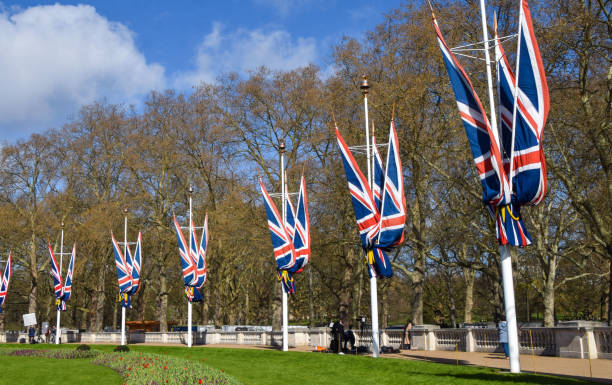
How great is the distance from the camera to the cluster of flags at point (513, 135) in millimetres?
14852

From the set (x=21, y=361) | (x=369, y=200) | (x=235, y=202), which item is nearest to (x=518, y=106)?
(x=369, y=200)

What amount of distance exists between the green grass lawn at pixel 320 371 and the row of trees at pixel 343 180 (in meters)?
10.4

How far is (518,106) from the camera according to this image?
49.5 feet

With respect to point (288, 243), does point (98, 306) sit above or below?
below

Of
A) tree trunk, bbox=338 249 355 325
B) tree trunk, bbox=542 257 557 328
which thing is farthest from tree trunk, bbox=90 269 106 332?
tree trunk, bbox=542 257 557 328

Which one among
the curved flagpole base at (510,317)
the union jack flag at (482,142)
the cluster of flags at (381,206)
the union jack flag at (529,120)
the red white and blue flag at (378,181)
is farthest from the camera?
the red white and blue flag at (378,181)

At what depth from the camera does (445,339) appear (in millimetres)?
26875

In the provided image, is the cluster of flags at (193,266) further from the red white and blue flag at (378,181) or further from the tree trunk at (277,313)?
the red white and blue flag at (378,181)

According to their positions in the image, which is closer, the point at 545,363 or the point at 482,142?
the point at 482,142

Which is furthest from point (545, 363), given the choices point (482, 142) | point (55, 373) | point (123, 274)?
point (123, 274)

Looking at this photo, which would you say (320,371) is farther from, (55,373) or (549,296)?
(549,296)

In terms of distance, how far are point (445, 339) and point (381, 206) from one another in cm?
895

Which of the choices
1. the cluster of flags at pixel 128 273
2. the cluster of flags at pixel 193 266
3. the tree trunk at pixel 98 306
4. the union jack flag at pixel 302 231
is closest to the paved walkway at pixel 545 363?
the union jack flag at pixel 302 231

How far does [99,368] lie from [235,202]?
1884cm
